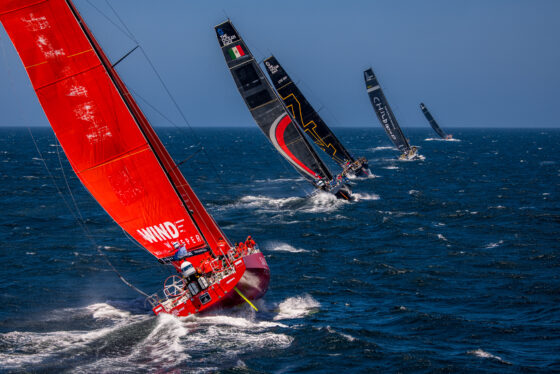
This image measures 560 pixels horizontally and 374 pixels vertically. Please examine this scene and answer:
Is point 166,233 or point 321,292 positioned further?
point 321,292

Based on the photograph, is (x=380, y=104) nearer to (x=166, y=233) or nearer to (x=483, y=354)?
(x=166, y=233)

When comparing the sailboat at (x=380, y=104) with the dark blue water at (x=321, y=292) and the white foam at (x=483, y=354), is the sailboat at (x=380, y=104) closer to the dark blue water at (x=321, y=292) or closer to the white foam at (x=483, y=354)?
the dark blue water at (x=321, y=292)

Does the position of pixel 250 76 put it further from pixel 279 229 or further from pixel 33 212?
pixel 33 212

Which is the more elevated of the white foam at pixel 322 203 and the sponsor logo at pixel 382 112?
the sponsor logo at pixel 382 112

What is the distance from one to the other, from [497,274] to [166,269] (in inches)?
587

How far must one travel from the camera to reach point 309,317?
1966 centimetres

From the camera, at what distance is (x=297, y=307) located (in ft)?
68.1

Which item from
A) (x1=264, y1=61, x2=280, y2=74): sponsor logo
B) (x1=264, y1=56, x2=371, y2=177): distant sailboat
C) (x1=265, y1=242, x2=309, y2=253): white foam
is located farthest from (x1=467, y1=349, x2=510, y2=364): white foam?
(x1=264, y1=61, x2=280, y2=74): sponsor logo

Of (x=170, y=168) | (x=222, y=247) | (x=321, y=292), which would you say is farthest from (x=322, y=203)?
(x=170, y=168)

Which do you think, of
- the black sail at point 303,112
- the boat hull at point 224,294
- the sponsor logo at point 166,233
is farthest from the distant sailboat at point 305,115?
the boat hull at point 224,294

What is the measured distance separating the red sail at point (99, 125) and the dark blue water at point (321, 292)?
3179 mm

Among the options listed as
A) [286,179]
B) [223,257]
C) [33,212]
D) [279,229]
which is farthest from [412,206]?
[33,212]

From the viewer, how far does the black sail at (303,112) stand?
4709 centimetres

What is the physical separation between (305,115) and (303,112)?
1.34ft
